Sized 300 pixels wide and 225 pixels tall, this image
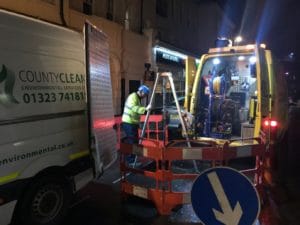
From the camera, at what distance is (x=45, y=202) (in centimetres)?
500

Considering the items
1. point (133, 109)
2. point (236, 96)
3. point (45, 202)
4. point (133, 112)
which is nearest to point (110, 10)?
point (236, 96)

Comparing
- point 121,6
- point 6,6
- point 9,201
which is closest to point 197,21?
point 121,6

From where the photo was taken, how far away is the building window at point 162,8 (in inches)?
768

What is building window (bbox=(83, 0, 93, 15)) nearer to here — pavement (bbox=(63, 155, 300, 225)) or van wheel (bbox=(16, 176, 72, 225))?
pavement (bbox=(63, 155, 300, 225))

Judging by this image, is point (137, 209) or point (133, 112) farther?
point (133, 112)

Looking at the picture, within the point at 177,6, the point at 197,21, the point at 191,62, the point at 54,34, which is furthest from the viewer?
the point at 197,21

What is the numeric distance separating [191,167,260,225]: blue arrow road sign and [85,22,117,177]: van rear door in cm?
260

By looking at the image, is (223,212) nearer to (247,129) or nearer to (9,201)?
(9,201)

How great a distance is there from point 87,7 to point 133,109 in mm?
5728

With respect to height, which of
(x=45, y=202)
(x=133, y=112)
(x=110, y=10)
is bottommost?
(x=45, y=202)

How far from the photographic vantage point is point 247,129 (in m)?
8.36

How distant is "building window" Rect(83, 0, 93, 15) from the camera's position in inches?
500

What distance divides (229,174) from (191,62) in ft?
23.6

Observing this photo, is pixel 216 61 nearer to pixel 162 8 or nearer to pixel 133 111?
pixel 133 111
